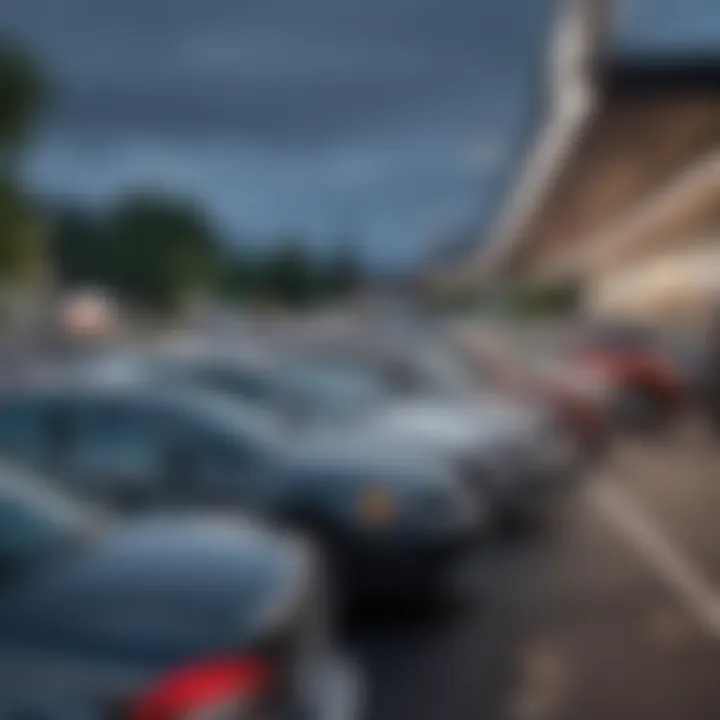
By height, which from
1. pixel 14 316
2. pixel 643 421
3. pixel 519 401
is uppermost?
pixel 14 316

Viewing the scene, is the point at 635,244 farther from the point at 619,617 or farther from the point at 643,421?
the point at 619,617

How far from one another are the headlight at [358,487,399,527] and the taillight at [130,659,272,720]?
3.99 meters

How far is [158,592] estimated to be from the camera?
4547 mm

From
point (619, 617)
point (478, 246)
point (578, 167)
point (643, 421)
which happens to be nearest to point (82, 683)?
point (619, 617)

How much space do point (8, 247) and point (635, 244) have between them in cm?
2854

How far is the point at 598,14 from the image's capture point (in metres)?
12.8

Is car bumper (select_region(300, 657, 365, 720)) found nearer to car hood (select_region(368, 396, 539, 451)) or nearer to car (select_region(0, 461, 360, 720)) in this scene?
car (select_region(0, 461, 360, 720))

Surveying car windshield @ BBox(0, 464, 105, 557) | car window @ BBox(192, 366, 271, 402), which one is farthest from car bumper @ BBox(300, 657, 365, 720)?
car window @ BBox(192, 366, 271, 402)

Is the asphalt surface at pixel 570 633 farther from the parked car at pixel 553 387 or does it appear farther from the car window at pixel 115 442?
the parked car at pixel 553 387

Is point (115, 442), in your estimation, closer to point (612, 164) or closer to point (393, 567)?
point (393, 567)

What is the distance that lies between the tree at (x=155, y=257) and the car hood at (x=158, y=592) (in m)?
57.6

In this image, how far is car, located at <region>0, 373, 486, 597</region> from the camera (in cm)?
793

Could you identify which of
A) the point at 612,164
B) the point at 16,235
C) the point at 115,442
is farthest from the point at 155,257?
the point at 115,442

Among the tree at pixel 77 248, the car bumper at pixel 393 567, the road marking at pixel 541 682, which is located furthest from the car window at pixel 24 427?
the tree at pixel 77 248
